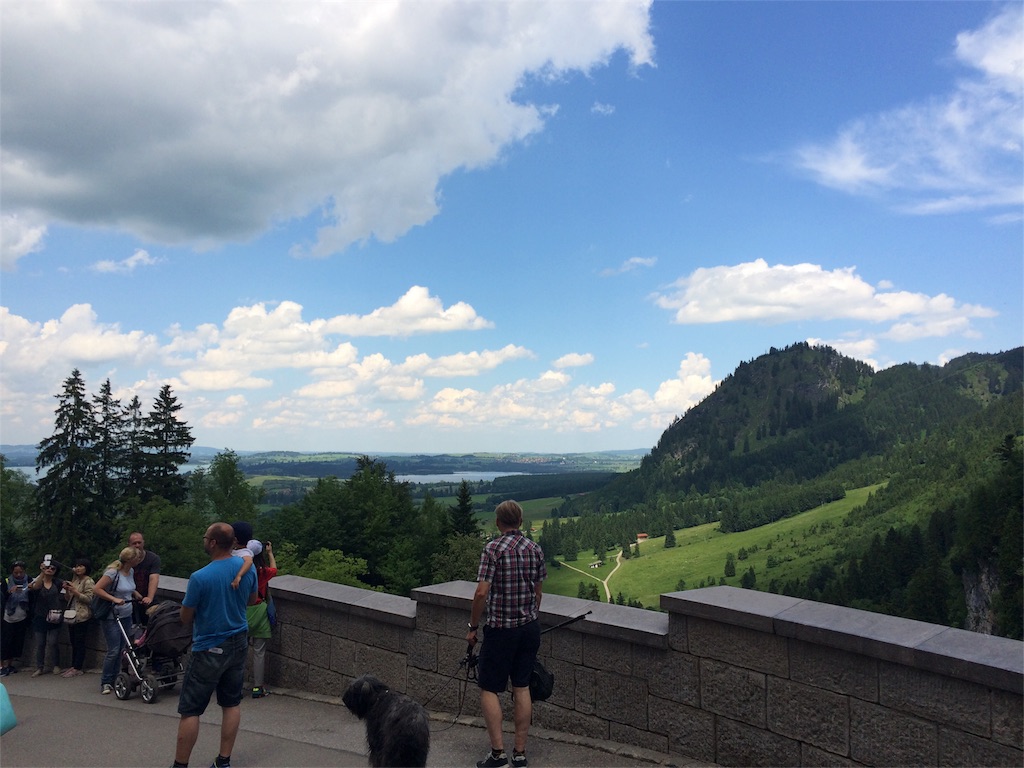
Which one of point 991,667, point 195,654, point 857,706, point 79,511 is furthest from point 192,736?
point 79,511

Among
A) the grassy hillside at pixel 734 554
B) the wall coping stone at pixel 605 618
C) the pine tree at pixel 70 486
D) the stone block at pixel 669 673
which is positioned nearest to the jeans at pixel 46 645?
the wall coping stone at pixel 605 618

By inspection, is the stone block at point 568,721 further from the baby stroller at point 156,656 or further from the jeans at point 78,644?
the jeans at point 78,644

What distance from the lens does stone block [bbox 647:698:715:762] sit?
17.6ft

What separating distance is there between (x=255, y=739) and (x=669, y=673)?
3303 millimetres

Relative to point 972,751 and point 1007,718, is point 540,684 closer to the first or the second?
point 972,751

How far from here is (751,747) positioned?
202 inches

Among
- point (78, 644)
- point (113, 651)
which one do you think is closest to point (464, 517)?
point (78, 644)

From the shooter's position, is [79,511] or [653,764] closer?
[653,764]

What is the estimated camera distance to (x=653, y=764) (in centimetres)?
539

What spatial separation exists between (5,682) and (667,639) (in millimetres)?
8380

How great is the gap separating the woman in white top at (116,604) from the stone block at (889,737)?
6896 millimetres

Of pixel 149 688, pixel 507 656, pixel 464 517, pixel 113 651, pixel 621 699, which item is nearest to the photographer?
pixel 507 656

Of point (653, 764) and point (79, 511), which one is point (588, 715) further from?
point (79, 511)

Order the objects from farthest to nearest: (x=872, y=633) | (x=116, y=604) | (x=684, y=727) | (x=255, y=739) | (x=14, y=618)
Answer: (x=14, y=618) → (x=116, y=604) → (x=255, y=739) → (x=684, y=727) → (x=872, y=633)
